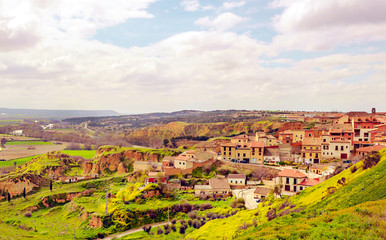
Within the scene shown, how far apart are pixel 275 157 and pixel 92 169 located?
4839 centimetres

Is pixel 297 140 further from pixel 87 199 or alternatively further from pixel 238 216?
pixel 87 199

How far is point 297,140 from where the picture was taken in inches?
2504

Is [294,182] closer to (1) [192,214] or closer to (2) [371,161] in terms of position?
(2) [371,161]

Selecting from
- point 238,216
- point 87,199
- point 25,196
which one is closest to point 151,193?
point 87,199

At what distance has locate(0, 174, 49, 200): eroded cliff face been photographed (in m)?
53.3

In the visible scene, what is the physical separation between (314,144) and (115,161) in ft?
165

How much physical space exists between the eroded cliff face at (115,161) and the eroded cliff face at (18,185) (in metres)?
16.6

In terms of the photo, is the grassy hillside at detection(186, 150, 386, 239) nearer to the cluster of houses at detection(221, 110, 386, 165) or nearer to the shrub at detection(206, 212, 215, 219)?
the shrub at detection(206, 212, 215, 219)

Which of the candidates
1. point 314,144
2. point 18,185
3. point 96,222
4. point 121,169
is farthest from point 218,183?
point 18,185

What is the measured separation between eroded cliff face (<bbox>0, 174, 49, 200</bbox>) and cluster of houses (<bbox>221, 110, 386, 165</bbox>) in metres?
41.5

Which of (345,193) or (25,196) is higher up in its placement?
(345,193)

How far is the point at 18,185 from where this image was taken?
54.4 m

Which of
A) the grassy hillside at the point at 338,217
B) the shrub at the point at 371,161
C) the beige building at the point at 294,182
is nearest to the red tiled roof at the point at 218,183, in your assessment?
the beige building at the point at 294,182

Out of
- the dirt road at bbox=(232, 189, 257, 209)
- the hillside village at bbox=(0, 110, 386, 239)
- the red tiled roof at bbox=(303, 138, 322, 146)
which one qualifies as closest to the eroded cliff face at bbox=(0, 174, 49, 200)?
the hillside village at bbox=(0, 110, 386, 239)
